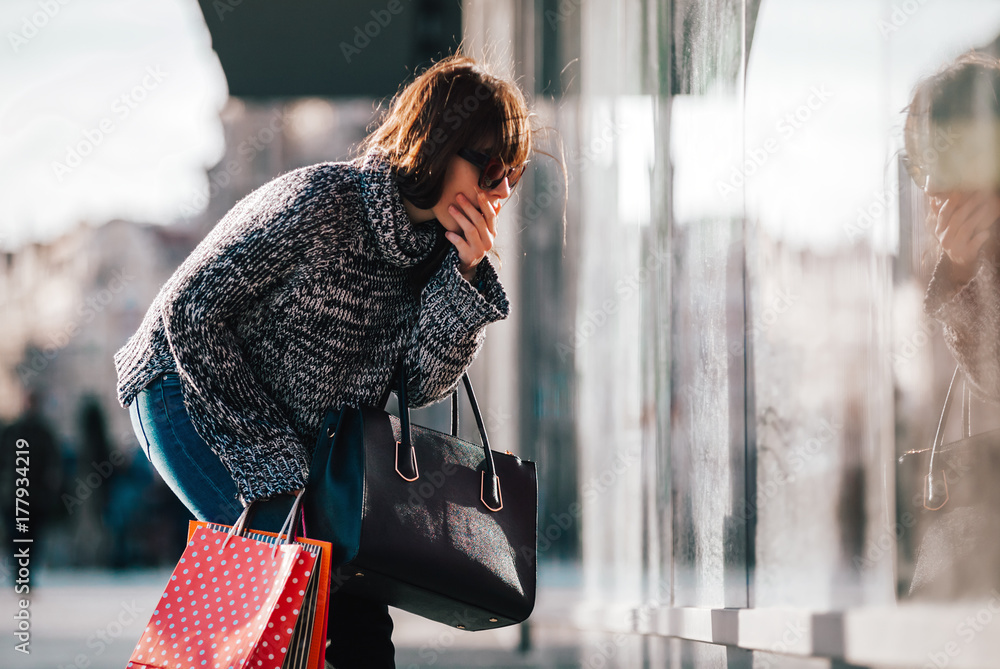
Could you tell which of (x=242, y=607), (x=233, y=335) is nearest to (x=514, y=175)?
(x=233, y=335)

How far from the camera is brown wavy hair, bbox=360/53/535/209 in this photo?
125cm

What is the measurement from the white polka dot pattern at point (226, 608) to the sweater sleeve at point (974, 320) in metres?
0.92

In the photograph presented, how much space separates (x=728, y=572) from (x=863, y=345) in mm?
787

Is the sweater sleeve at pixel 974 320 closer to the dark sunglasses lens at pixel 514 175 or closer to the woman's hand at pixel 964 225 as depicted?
the woman's hand at pixel 964 225

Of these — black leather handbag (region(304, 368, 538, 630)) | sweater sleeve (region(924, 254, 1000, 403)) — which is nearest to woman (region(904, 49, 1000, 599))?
sweater sleeve (region(924, 254, 1000, 403))

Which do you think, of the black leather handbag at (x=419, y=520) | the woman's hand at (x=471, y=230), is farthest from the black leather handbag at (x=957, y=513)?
the woman's hand at (x=471, y=230)

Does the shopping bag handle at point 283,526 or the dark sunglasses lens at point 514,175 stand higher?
the dark sunglasses lens at point 514,175

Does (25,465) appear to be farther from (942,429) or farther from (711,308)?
(942,429)

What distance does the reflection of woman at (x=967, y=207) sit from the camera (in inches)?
40.8

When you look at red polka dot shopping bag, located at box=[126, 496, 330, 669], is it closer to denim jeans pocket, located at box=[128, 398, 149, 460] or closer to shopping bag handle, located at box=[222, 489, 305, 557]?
shopping bag handle, located at box=[222, 489, 305, 557]

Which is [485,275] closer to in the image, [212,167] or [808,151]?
[808,151]

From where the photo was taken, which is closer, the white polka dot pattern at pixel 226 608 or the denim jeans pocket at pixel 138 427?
the white polka dot pattern at pixel 226 608

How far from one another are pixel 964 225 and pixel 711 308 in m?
1.02

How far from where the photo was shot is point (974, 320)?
3.53 feet
